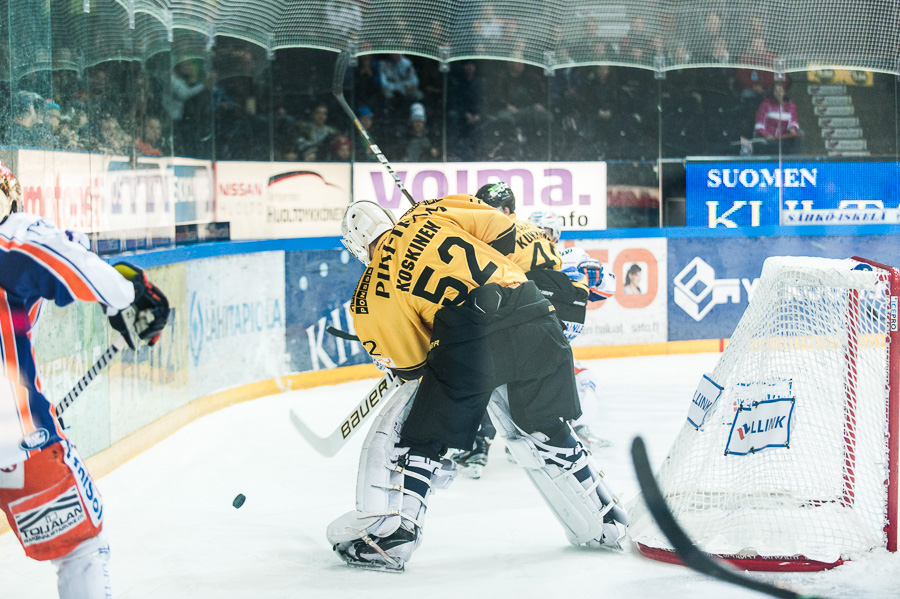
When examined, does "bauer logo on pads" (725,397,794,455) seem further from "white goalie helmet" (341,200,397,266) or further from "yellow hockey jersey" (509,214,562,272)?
"white goalie helmet" (341,200,397,266)

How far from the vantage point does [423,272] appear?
2.42 meters

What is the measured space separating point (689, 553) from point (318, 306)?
11.3 ft

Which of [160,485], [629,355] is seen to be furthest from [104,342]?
[629,355]

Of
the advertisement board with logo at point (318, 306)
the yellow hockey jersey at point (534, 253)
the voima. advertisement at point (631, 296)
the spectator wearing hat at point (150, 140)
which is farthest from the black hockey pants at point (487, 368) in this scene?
the voima. advertisement at point (631, 296)

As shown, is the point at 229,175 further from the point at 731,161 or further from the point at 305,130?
the point at 731,161

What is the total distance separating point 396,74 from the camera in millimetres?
6934

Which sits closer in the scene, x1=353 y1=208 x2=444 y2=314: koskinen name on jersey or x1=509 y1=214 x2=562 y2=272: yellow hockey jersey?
x1=353 y1=208 x2=444 y2=314: koskinen name on jersey

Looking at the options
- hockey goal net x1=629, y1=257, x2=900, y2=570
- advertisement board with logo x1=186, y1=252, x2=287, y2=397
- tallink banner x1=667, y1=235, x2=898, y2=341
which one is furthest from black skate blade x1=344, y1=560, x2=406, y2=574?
tallink banner x1=667, y1=235, x2=898, y2=341

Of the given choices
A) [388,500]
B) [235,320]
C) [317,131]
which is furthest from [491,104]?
Result: [388,500]

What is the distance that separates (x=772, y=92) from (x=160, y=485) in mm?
5612

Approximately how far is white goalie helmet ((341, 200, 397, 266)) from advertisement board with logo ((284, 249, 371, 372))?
2.73 metres

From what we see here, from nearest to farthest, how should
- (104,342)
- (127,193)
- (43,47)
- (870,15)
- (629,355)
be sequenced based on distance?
(43,47) < (104,342) < (127,193) < (629,355) < (870,15)

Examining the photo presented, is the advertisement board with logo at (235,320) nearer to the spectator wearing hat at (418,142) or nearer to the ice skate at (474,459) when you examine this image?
the ice skate at (474,459)

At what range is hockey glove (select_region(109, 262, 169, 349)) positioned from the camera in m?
1.70
